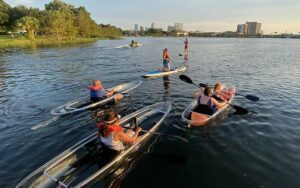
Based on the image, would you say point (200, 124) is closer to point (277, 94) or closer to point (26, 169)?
point (26, 169)

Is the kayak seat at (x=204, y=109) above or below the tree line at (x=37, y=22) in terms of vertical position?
below

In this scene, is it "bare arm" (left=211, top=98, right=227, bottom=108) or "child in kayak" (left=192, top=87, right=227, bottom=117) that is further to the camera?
"bare arm" (left=211, top=98, right=227, bottom=108)

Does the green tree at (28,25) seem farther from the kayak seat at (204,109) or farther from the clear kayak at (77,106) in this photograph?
the kayak seat at (204,109)

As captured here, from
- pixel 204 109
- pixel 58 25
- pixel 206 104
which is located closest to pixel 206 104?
pixel 206 104

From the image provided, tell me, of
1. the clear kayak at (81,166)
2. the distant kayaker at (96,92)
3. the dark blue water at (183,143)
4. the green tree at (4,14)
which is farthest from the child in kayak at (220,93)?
the green tree at (4,14)

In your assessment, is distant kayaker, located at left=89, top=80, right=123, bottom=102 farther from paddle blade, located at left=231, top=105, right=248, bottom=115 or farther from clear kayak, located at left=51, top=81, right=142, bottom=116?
paddle blade, located at left=231, top=105, right=248, bottom=115

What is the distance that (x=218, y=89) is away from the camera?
13586 mm

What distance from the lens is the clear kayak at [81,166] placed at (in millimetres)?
7207

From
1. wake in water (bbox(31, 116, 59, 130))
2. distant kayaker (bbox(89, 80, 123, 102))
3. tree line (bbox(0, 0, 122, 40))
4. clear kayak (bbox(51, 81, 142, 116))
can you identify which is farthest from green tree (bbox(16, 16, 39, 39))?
wake in water (bbox(31, 116, 59, 130))

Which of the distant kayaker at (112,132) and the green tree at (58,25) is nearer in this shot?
the distant kayaker at (112,132)

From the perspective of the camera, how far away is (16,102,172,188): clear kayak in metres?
7.21

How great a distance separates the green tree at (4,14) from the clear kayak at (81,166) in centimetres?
9596

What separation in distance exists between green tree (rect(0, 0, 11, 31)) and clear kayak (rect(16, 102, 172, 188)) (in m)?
96.0

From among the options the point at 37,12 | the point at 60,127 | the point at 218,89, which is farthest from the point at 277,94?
the point at 37,12
